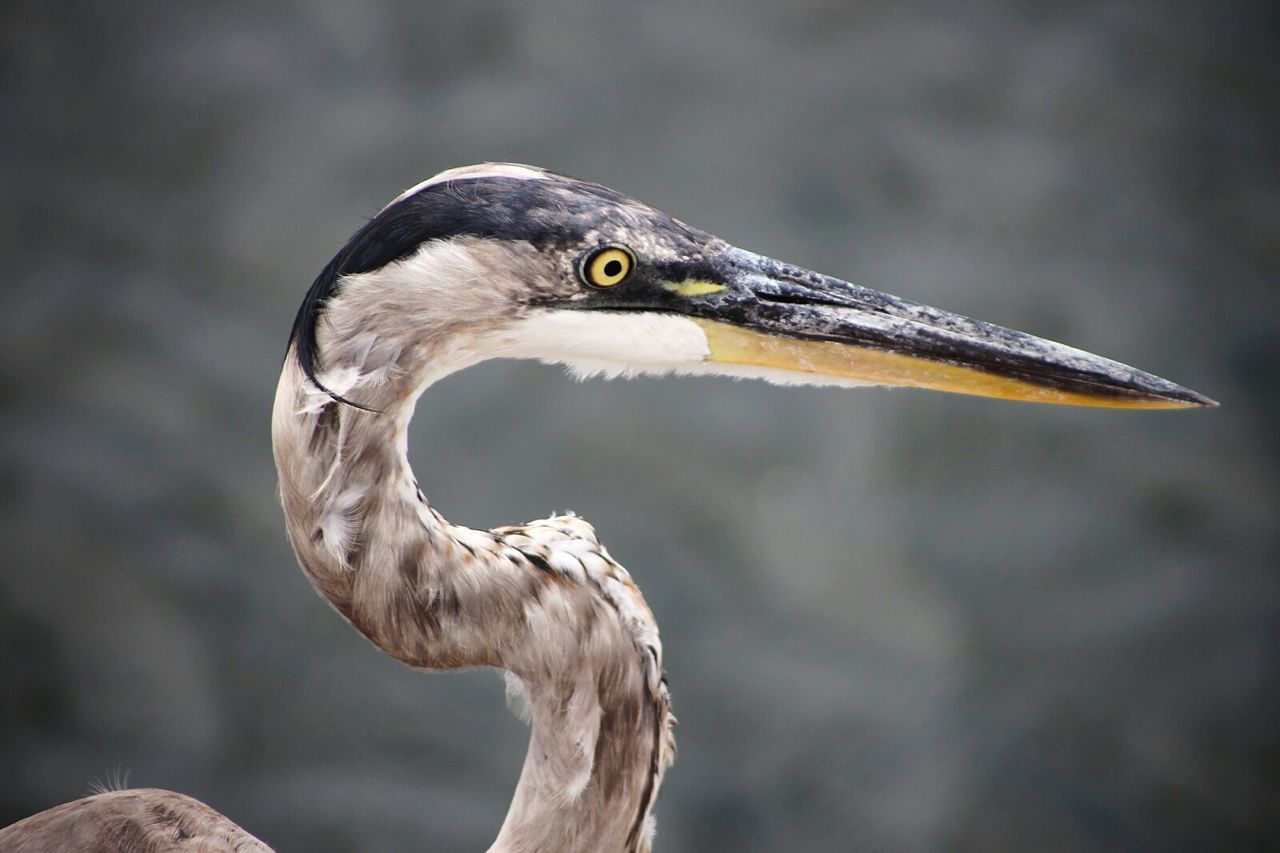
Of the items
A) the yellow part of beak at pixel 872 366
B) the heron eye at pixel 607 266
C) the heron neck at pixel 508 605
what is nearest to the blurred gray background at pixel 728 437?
the heron neck at pixel 508 605

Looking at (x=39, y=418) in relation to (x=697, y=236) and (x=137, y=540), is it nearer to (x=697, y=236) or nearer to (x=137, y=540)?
(x=137, y=540)

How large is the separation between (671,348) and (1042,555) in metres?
2.17

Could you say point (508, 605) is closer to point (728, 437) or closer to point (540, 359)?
point (540, 359)

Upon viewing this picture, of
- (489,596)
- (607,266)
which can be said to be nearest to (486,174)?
(607,266)

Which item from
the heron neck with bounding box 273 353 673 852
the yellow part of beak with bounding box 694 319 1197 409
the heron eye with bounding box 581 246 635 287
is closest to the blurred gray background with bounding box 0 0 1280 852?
the heron neck with bounding box 273 353 673 852

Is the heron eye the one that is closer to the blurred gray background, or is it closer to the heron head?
the heron head

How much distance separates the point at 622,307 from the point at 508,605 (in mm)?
377

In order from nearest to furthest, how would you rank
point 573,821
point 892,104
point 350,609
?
point 350,609
point 573,821
point 892,104

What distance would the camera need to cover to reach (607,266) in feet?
4.37

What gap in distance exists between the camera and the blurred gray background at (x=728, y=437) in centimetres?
295

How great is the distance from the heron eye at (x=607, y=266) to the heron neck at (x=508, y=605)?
9.3 inches

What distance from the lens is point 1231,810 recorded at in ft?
9.45

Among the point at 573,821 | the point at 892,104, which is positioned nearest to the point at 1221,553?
the point at 892,104

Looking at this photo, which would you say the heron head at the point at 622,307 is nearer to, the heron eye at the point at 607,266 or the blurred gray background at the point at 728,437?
the heron eye at the point at 607,266
